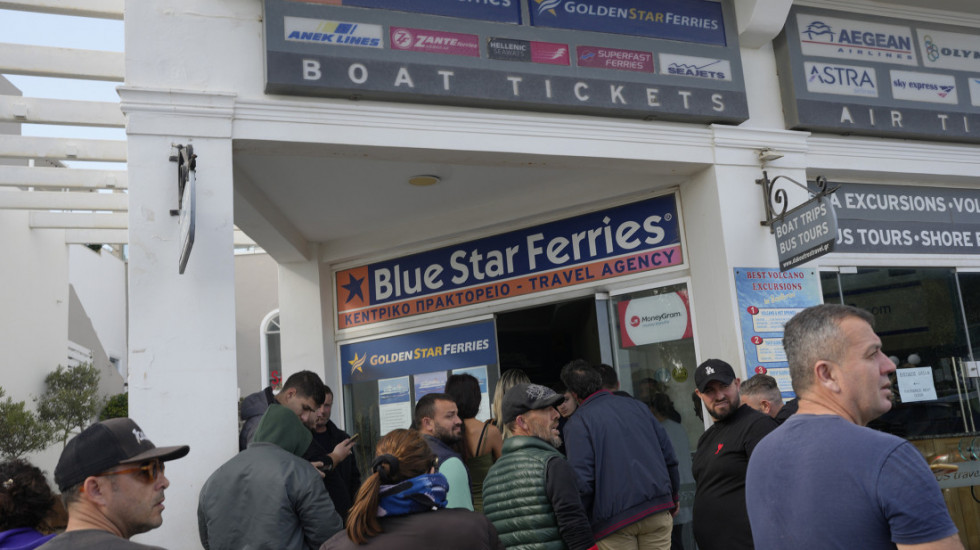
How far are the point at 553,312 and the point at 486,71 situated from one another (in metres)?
5.09

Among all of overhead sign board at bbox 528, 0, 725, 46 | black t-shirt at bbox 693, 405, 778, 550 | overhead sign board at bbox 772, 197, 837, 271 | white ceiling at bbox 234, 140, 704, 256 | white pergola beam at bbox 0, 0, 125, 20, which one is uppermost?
white pergola beam at bbox 0, 0, 125, 20

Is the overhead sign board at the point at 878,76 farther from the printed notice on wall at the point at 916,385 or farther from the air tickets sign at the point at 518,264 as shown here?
the printed notice on wall at the point at 916,385

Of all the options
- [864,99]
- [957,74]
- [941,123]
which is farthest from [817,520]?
[957,74]

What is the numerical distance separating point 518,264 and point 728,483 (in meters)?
3.66

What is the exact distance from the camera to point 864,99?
7.10m

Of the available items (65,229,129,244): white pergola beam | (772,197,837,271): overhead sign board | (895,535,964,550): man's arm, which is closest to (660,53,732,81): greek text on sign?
(772,197,837,271): overhead sign board

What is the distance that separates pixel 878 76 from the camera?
725 centimetres

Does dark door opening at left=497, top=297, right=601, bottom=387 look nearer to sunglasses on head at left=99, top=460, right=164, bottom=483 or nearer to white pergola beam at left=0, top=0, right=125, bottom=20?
white pergola beam at left=0, top=0, right=125, bottom=20

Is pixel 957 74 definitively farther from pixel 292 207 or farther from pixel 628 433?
pixel 292 207

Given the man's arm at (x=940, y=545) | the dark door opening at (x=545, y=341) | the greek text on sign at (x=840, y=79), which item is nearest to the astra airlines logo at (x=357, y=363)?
the dark door opening at (x=545, y=341)

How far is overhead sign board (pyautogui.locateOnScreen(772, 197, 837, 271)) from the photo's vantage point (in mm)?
5480

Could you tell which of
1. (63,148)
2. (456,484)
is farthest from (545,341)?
(456,484)

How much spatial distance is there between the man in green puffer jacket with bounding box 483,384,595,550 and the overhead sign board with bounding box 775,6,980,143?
433 cm

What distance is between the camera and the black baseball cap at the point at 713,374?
4504mm
